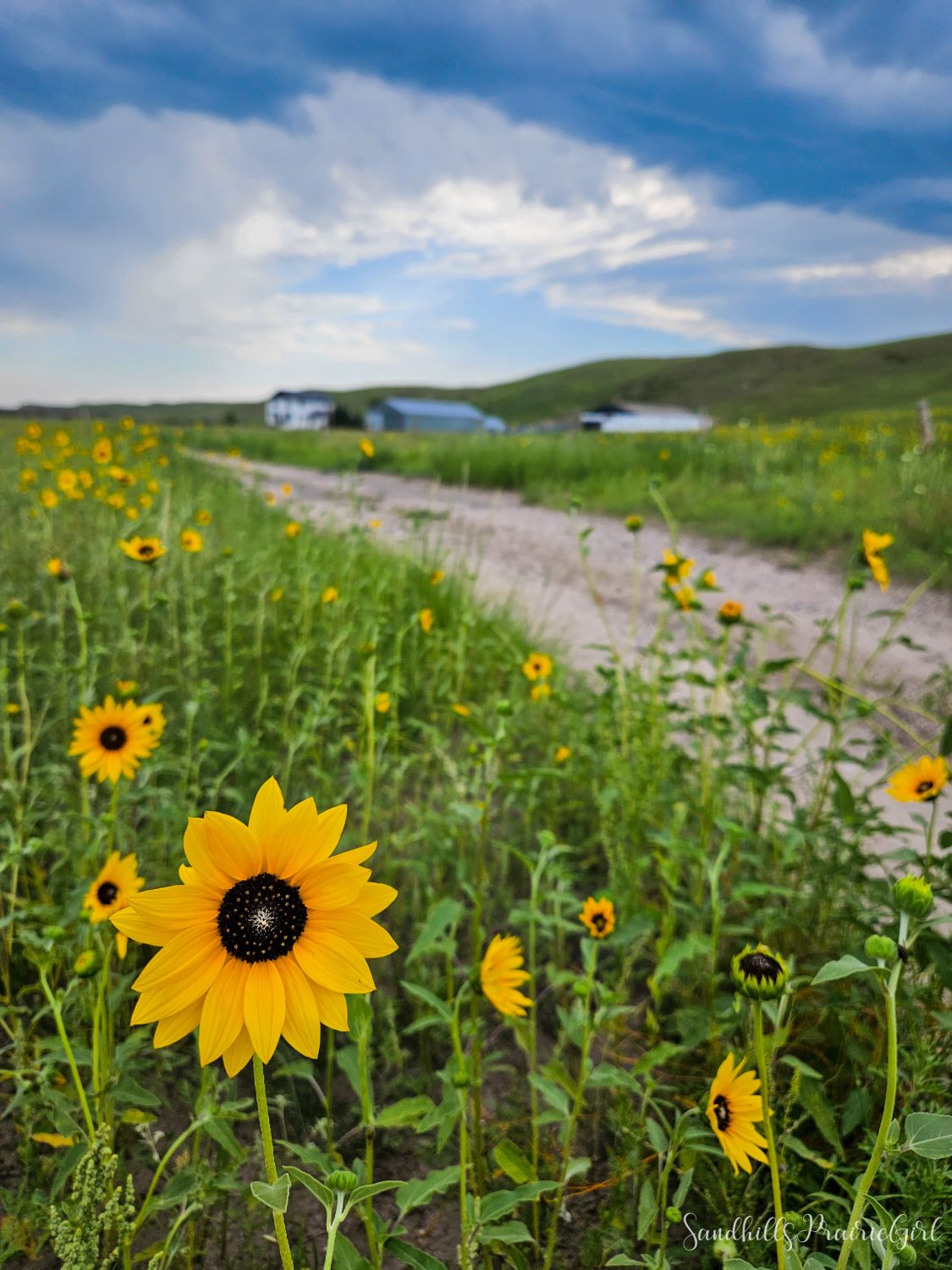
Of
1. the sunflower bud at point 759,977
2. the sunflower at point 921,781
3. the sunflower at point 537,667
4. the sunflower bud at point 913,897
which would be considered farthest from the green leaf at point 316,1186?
the sunflower at point 537,667

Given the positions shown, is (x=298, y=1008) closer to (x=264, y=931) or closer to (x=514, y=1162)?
(x=264, y=931)

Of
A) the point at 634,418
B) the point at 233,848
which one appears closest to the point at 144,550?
the point at 233,848

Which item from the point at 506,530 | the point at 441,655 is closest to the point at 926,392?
the point at 506,530

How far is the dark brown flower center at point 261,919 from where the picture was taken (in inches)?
27.3

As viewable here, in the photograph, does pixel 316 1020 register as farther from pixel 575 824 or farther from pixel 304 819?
pixel 575 824

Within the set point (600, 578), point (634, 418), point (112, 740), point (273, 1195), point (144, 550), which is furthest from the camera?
point (634, 418)

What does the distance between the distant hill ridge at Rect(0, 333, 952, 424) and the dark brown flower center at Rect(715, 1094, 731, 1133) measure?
43.9 m

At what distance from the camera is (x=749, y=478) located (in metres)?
8.85

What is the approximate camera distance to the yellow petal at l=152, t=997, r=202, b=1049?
665 millimetres

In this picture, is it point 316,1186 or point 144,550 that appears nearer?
point 316,1186

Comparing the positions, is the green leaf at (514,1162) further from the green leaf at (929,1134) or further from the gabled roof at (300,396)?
the gabled roof at (300,396)

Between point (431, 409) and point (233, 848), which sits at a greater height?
point (431, 409)

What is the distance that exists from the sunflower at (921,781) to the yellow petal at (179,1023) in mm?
1180

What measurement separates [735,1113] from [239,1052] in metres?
0.65
